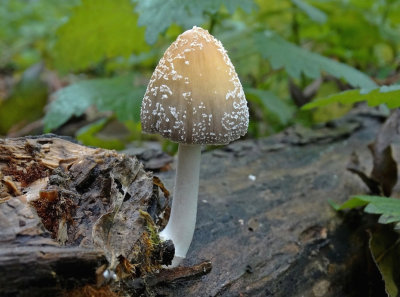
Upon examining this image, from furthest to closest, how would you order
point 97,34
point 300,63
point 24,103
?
point 24,103, point 97,34, point 300,63

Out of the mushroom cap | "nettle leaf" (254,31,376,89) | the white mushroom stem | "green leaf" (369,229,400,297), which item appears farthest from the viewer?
"nettle leaf" (254,31,376,89)

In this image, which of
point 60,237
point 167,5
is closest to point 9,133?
point 167,5

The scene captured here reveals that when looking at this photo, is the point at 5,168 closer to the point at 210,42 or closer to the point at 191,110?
the point at 191,110

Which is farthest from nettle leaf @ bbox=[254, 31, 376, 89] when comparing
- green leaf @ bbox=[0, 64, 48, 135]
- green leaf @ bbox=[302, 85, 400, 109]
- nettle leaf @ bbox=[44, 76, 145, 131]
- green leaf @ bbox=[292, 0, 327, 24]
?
green leaf @ bbox=[0, 64, 48, 135]

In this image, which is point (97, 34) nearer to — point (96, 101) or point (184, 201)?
point (96, 101)

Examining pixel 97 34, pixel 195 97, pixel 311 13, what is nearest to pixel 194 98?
pixel 195 97

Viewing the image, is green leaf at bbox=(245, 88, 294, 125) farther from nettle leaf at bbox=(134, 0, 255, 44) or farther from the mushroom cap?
the mushroom cap
